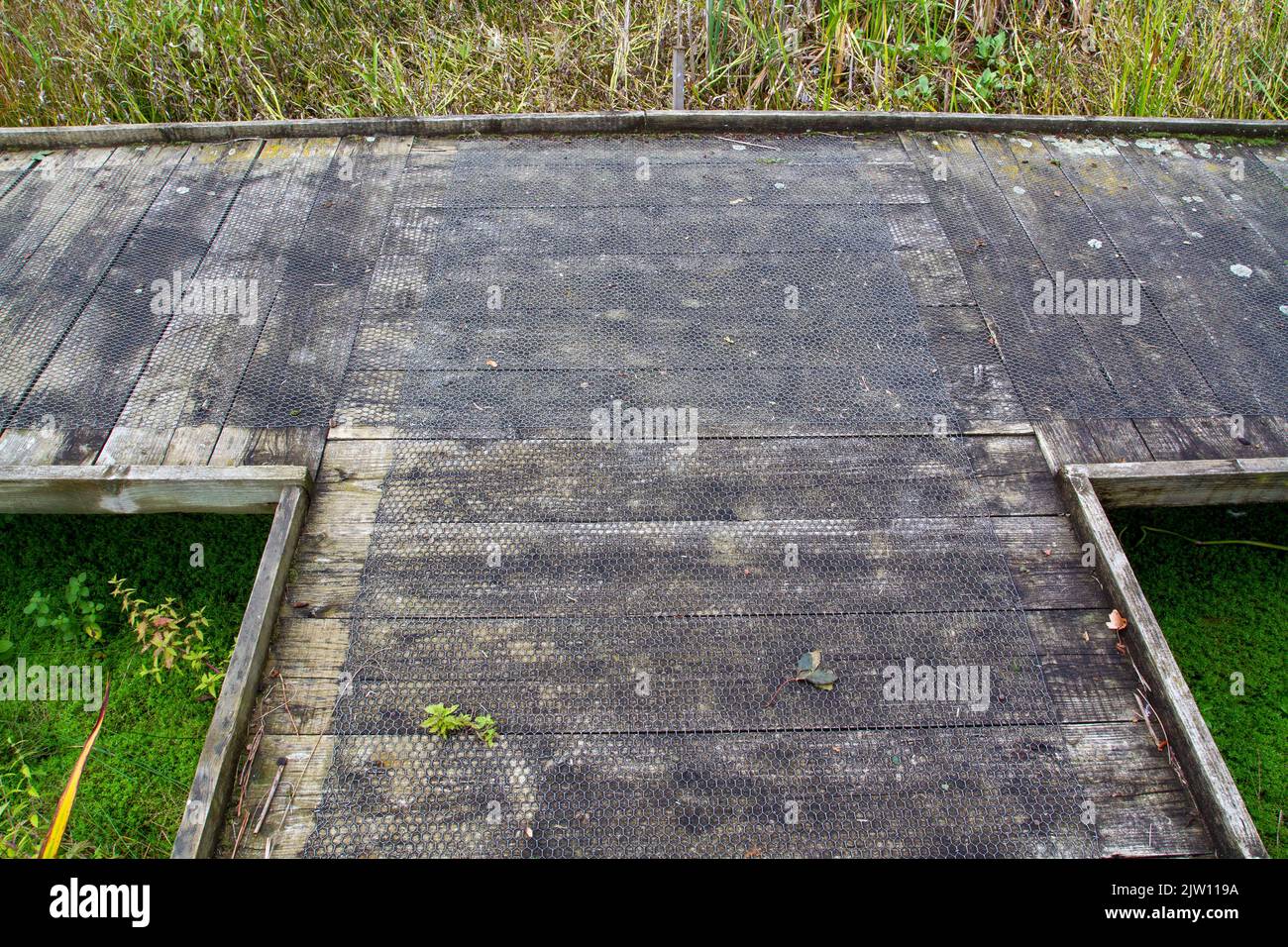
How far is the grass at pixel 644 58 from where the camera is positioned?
4766mm

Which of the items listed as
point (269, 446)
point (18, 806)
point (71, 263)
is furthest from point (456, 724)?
point (71, 263)

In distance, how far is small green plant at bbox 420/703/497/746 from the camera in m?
2.23

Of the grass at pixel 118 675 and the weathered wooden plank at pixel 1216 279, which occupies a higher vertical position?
the weathered wooden plank at pixel 1216 279

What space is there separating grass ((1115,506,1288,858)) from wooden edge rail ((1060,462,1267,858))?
1.75ft

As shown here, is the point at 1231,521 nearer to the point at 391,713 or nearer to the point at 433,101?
the point at 391,713

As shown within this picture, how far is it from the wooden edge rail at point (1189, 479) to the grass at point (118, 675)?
9.94 ft

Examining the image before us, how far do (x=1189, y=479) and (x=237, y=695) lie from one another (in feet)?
9.67

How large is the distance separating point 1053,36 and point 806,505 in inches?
161

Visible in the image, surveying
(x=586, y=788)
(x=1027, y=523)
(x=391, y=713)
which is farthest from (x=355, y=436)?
(x=1027, y=523)

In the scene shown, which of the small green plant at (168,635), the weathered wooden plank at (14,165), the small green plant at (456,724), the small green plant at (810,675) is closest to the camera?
the small green plant at (456,724)

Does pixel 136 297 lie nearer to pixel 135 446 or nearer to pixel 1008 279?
pixel 135 446

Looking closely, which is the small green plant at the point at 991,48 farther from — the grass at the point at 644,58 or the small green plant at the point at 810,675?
the small green plant at the point at 810,675

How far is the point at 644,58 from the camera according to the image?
16.8ft

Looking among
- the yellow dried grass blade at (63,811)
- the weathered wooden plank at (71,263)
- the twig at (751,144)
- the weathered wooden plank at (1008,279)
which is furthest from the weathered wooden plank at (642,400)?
the twig at (751,144)
